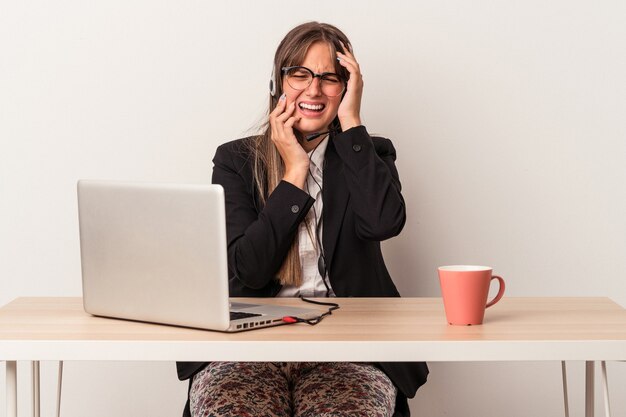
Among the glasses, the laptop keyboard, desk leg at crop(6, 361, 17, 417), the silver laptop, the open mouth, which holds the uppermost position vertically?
the glasses

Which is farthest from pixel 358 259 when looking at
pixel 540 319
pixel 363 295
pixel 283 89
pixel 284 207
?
pixel 540 319

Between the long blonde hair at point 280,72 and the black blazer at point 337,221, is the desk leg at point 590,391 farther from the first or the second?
the long blonde hair at point 280,72

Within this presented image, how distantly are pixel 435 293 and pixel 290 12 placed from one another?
3.00 ft

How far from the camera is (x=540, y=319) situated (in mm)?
1472

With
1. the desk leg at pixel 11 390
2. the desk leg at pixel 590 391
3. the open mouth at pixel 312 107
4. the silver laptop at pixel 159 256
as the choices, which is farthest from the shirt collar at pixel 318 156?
the desk leg at pixel 11 390

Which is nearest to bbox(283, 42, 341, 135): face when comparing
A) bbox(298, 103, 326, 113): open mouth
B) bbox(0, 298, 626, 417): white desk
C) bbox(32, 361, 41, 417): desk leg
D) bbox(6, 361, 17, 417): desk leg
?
bbox(298, 103, 326, 113): open mouth

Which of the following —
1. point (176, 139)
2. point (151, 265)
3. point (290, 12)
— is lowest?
point (151, 265)

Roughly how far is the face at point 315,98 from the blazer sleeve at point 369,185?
103mm

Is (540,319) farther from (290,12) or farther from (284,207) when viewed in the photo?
(290,12)

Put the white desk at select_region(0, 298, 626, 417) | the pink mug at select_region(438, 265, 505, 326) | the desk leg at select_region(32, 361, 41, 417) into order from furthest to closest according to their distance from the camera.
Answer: the desk leg at select_region(32, 361, 41, 417), the pink mug at select_region(438, 265, 505, 326), the white desk at select_region(0, 298, 626, 417)

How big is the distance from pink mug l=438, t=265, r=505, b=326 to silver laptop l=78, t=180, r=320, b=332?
23 centimetres

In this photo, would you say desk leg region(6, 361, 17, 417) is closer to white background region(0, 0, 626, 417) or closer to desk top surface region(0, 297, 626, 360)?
desk top surface region(0, 297, 626, 360)

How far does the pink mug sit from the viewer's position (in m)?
1.39

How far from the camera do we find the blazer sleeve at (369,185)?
190 centimetres
